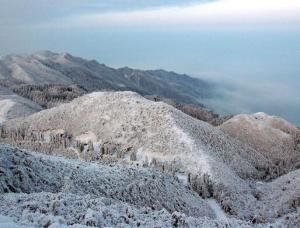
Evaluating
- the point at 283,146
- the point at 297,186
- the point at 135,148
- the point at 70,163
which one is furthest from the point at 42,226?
the point at 283,146

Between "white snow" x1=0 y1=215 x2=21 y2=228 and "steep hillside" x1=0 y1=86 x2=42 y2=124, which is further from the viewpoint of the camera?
"steep hillside" x1=0 y1=86 x2=42 y2=124

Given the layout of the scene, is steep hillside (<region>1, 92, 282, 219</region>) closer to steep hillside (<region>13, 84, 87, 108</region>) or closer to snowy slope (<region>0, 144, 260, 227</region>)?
snowy slope (<region>0, 144, 260, 227</region>)

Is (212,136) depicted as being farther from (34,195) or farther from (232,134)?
(34,195)

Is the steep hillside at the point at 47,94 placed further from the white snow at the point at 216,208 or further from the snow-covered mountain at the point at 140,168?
the white snow at the point at 216,208

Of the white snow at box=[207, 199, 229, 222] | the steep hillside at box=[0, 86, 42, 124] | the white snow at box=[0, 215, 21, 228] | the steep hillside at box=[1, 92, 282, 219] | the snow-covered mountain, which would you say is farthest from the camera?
the steep hillside at box=[0, 86, 42, 124]

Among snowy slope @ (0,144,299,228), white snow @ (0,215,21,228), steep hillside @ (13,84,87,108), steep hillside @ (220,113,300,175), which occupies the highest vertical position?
white snow @ (0,215,21,228)

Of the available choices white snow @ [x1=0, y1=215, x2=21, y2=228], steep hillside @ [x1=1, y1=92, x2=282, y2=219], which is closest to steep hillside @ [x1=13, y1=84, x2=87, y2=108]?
steep hillside @ [x1=1, y1=92, x2=282, y2=219]

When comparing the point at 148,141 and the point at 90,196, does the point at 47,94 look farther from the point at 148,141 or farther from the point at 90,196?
the point at 90,196
